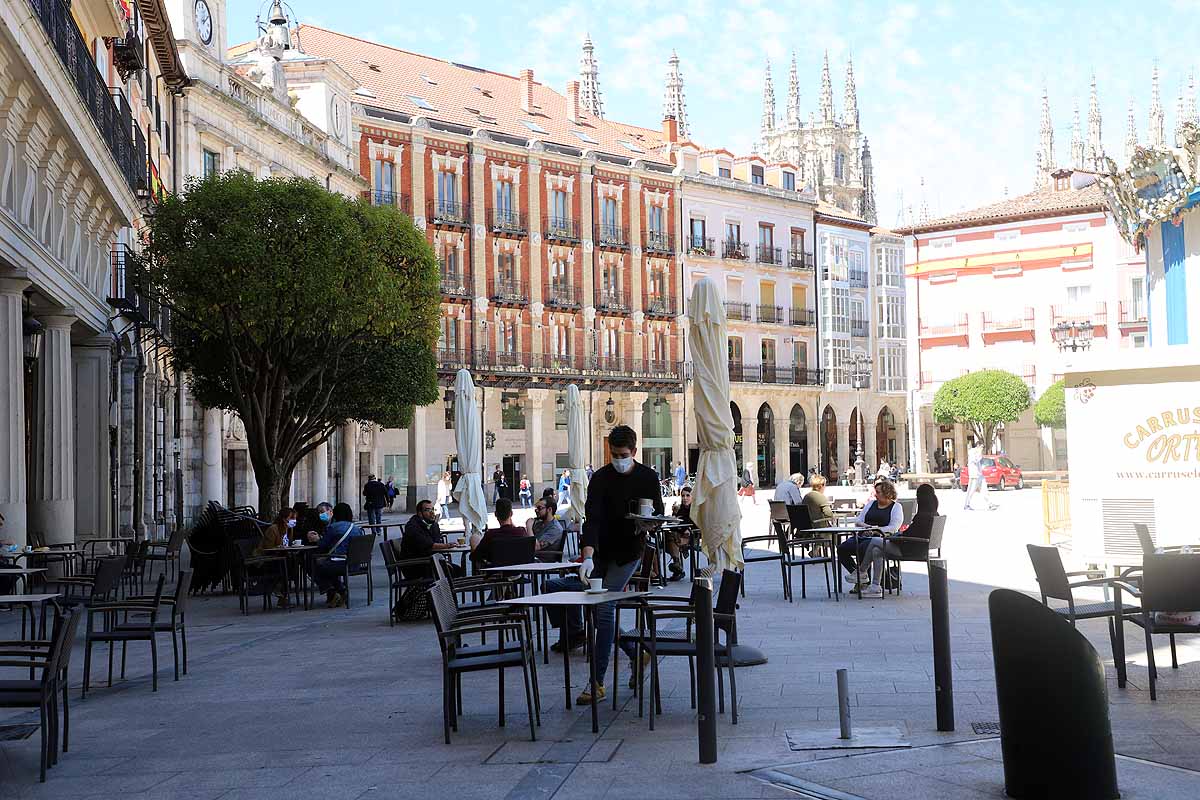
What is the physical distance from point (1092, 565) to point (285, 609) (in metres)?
10.2

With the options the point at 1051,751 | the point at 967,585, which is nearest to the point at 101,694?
the point at 1051,751

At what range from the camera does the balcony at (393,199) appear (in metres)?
52.2

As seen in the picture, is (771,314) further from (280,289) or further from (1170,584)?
(1170,584)

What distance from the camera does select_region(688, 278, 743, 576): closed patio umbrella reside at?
1216 centimetres

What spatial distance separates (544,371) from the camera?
57875 mm

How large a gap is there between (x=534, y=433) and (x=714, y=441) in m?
45.5

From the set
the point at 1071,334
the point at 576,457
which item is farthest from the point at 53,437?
the point at 1071,334

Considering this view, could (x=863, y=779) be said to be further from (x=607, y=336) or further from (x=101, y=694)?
(x=607, y=336)

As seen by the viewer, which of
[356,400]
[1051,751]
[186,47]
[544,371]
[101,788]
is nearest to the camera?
[1051,751]

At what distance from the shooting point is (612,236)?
6175cm

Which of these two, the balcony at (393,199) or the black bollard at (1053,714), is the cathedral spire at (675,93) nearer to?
the balcony at (393,199)

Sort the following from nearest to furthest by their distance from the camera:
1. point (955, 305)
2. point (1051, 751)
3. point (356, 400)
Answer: point (1051, 751) < point (356, 400) < point (955, 305)

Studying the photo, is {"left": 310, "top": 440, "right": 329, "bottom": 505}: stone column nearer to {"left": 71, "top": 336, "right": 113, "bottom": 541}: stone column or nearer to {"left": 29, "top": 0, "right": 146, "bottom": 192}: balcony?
{"left": 29, "top": 0, "right": 146, "bottom": 192}: balcony

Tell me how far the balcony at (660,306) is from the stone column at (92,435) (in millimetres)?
39385
